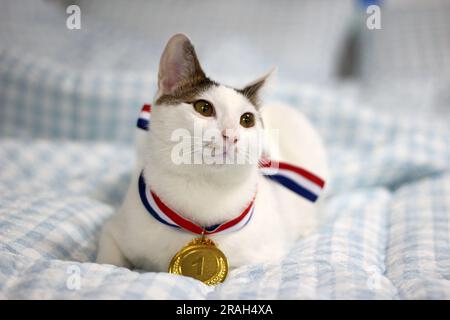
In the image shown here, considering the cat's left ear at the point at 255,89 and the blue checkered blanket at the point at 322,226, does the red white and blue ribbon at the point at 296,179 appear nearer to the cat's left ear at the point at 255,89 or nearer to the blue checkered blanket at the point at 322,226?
the blue checkered blanket at the point at 322,226

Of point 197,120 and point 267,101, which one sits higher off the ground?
point 267,101

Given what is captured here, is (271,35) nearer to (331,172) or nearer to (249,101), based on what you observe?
(331,172)

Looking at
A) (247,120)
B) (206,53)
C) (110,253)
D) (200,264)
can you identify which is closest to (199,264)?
(200,264)

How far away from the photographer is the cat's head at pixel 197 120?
89 cm

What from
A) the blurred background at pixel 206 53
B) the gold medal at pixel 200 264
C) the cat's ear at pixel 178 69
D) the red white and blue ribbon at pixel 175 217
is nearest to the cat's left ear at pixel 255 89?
the cat's ear at pixel 178 69

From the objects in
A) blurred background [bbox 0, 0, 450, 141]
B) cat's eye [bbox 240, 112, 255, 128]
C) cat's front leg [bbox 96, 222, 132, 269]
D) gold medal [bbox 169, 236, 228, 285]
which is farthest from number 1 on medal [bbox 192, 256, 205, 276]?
blurred background [bbox 0, 0, 450, 141]

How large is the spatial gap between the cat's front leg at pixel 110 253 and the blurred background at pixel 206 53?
0.96 m

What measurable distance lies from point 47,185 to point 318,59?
5.75 ft

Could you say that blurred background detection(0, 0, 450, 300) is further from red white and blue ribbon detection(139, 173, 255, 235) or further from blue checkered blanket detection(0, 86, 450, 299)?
red white and blue ribbon detection(139, 173, 255, 235)

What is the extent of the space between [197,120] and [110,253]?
0.39 m

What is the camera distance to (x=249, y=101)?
3.41 ft

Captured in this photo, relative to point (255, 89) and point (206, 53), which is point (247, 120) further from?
point (206, 53)

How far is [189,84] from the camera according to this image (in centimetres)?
101

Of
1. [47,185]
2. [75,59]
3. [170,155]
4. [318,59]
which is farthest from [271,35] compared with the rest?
[170,155]
